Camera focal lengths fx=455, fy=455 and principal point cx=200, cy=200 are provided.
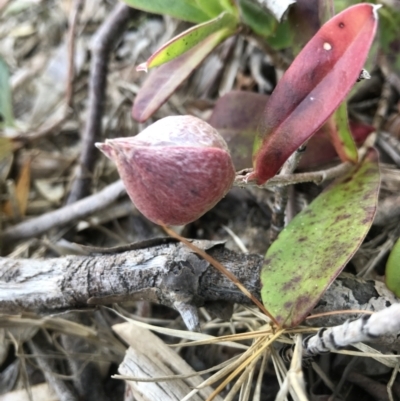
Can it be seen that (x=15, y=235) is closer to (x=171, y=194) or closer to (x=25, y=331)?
(x=25, y=331)

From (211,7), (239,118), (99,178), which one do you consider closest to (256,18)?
(211,7)

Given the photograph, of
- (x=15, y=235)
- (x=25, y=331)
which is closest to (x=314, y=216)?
(x=25, y=331)

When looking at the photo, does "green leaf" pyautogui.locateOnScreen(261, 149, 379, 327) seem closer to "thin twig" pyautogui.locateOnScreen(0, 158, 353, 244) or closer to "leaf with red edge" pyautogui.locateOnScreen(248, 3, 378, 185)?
"leaf with red edge" pyautogui.locateOnScreen(248, 3, 378, 185)

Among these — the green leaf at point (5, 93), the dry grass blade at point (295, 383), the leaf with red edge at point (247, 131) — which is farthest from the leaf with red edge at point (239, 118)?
Answer: the green leaf at point (5, 93)

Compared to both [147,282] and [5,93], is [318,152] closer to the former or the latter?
[147,282]

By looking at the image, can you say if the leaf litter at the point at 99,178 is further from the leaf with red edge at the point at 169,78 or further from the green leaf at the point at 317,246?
the leaf with red edge at the point at 169,78

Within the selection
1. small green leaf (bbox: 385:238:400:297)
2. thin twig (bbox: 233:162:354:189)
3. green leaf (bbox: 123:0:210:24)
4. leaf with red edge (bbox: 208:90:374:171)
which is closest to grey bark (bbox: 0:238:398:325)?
small green leaf (bbox: 385:238:400:297)

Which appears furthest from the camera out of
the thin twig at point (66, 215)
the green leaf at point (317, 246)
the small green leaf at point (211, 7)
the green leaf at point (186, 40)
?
the thin twig at point (66, 215)
